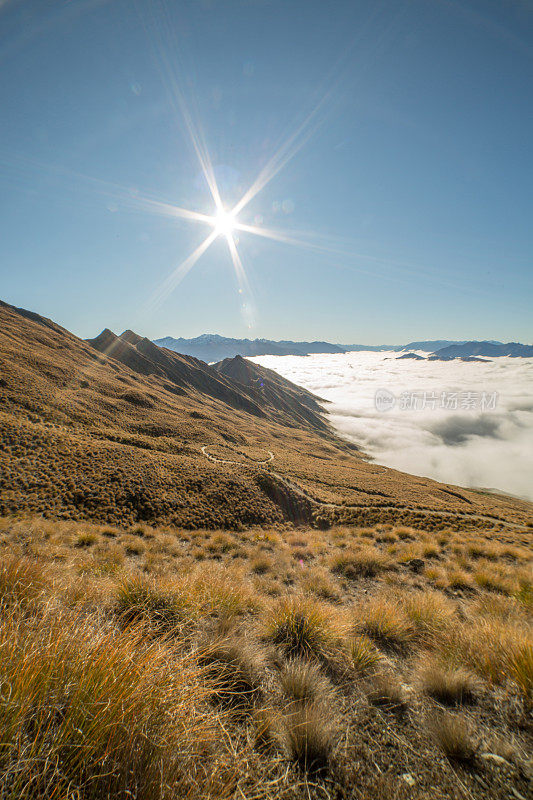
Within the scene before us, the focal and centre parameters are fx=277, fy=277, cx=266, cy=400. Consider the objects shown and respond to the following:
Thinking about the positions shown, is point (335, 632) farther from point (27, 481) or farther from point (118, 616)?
point (27, 481)

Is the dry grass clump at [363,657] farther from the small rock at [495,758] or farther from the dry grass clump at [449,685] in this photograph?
the small rock at [495,758]

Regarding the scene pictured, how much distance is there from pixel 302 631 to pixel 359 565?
548cm

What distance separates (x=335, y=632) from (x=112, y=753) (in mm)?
3034

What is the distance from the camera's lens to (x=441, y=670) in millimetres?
3082

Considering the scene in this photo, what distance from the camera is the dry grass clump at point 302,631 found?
370cm

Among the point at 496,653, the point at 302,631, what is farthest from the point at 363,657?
the point at 496,653

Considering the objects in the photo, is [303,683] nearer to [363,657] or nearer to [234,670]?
[234,670]

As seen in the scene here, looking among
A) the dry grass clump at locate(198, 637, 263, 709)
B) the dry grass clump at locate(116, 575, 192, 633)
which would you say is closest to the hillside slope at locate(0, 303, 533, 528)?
the dry grass clump at locate(116, 575, 192, 633)

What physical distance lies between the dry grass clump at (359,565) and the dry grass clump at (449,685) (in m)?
5.23

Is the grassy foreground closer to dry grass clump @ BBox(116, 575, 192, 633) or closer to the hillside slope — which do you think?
dry grass clump @ BBox(116, 575, 192, 633)

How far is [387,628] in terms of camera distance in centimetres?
432

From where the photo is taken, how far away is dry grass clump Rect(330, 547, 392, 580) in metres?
8.12

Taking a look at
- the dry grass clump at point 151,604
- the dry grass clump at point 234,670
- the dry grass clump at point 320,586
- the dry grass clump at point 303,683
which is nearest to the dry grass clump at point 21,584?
the dry grass clump at point 151,604

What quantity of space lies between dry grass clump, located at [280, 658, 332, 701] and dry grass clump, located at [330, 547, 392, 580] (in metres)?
5.60
